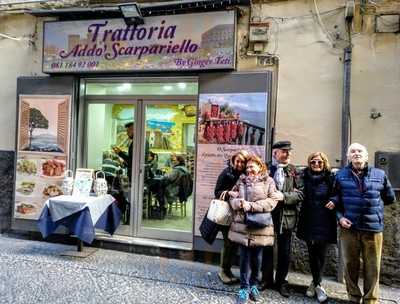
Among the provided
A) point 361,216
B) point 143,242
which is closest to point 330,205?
point 361,216

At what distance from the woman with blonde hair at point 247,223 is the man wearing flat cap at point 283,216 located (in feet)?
0.49

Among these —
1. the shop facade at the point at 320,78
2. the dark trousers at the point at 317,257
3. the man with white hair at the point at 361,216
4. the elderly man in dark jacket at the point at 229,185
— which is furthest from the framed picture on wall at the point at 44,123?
the man with white hair at the point at 361,216

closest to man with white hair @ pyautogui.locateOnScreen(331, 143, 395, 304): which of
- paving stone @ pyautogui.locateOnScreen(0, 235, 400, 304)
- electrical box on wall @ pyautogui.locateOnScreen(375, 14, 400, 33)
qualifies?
paving stone @ pyautogui.locateOnScreen(0, 235, 400, 304)

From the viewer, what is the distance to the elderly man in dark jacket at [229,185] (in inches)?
186

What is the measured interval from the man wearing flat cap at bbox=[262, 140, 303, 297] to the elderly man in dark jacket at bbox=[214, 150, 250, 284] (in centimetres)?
37

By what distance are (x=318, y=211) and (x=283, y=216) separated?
38 cm

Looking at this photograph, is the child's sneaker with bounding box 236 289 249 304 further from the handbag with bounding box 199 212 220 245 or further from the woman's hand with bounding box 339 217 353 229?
the woman's hand with bounding box 339 217 353 229

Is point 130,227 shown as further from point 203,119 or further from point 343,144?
point 343,144

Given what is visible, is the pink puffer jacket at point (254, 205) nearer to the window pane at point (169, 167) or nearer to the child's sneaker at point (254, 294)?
the child's sneaker at point (254, 294)

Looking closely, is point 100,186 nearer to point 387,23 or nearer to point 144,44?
point 144,44

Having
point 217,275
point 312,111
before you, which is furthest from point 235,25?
point 217,275

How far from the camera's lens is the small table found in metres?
5.48

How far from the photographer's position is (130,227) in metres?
6.39

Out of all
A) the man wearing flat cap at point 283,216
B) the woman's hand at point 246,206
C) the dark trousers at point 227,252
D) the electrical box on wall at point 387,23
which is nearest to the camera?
the woman's hand at point 246,206
